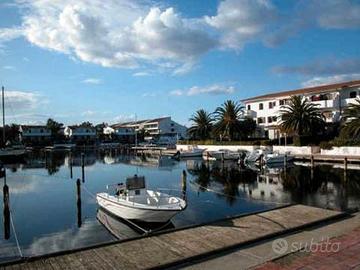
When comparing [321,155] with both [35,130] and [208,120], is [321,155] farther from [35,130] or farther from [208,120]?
[35,130]

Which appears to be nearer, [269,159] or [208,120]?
[269,159]

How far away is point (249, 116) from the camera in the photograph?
86.5m

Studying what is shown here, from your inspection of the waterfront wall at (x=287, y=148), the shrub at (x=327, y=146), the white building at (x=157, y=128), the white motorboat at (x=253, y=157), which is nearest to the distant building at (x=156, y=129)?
the white building at (x=157, y=128)

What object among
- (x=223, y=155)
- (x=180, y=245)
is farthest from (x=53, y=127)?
(x=180, y=245)

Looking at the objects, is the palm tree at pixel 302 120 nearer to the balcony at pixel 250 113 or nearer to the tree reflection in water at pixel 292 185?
the tree reflection in water at pixel 292 185

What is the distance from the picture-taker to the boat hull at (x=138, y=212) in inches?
763

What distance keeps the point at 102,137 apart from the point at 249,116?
90409mm

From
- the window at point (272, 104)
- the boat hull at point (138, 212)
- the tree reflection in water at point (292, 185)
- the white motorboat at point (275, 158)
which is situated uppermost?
the window at point (272, 104)

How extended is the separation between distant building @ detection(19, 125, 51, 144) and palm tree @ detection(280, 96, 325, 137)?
10520 cm

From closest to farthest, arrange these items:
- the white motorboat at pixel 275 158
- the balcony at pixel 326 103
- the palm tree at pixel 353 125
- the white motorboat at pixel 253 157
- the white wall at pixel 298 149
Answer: the palm tree at pixel 353 125
the white motorboat at pixel 275 158
the white motorboat at pixel 253 157
the white wall at pixel 298 149
the balcony at pixel 326 103

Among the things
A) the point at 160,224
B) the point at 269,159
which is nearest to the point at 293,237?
the point at 160,224

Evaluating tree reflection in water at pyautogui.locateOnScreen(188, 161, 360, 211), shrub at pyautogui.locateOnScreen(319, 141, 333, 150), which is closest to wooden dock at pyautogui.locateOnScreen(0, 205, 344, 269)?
tree reflection in water at pyautogui.locateOnScreen(188, 161, 360, 211)

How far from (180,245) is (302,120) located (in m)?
55.5

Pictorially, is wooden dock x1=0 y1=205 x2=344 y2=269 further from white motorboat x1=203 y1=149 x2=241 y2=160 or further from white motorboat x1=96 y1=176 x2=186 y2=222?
white motorboat x1=203 y1=149 x2=241 y2=160
